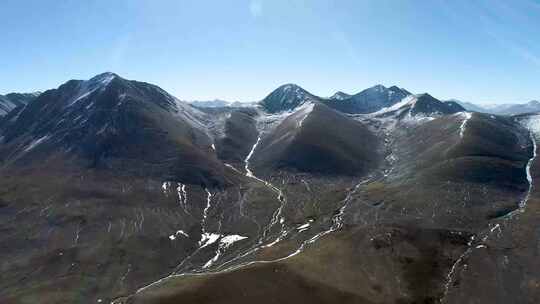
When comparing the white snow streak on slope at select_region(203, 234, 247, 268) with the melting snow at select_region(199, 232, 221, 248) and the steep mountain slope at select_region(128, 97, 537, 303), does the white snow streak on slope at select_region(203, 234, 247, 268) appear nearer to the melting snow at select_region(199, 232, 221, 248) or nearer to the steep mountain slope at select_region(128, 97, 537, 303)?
the melting snow at select_region(199, 232, 221, 248)

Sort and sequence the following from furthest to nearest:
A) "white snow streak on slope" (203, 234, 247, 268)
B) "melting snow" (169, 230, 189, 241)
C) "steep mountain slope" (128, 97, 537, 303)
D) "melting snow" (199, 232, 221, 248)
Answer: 1. "melting snow" (169, 230, 189, 241)
2. "melting snow" (199, 232, 221, 248)
3. "white snow streak on slope" (203, 234, 247, 268)
4. "steep mountain slope" (128, 97, 537, 303)

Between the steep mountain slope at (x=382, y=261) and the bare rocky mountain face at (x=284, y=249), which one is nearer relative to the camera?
the steep mountain slope at (x=382, y=261)

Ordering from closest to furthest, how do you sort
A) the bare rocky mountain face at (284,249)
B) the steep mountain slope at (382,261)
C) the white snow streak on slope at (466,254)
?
the steep mountain slope at (382,261)
the bare rocky mountain face at (284,249)
the white snow streak on slope at (466,254)

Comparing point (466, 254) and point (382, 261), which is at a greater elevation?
point (382, 261)

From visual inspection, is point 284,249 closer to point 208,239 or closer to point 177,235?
point 208,239

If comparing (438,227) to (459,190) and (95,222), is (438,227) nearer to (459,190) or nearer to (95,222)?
(459,190)

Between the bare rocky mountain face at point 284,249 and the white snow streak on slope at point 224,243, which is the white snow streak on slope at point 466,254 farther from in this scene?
the white snow streak on slope at point 224,243

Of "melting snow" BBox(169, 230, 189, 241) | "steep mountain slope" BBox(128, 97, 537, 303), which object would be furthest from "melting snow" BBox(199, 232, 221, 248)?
"steep mountain slope" BBox(128, 97, 537, 303)

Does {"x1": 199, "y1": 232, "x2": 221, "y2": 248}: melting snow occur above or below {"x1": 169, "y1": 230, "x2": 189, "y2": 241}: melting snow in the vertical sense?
below

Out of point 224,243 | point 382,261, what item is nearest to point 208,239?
point 224,243

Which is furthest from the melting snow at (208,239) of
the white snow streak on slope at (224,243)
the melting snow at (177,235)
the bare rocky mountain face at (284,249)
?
the melting snow at (177,235)

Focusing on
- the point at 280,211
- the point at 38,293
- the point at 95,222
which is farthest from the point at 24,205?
the point at 280,211
